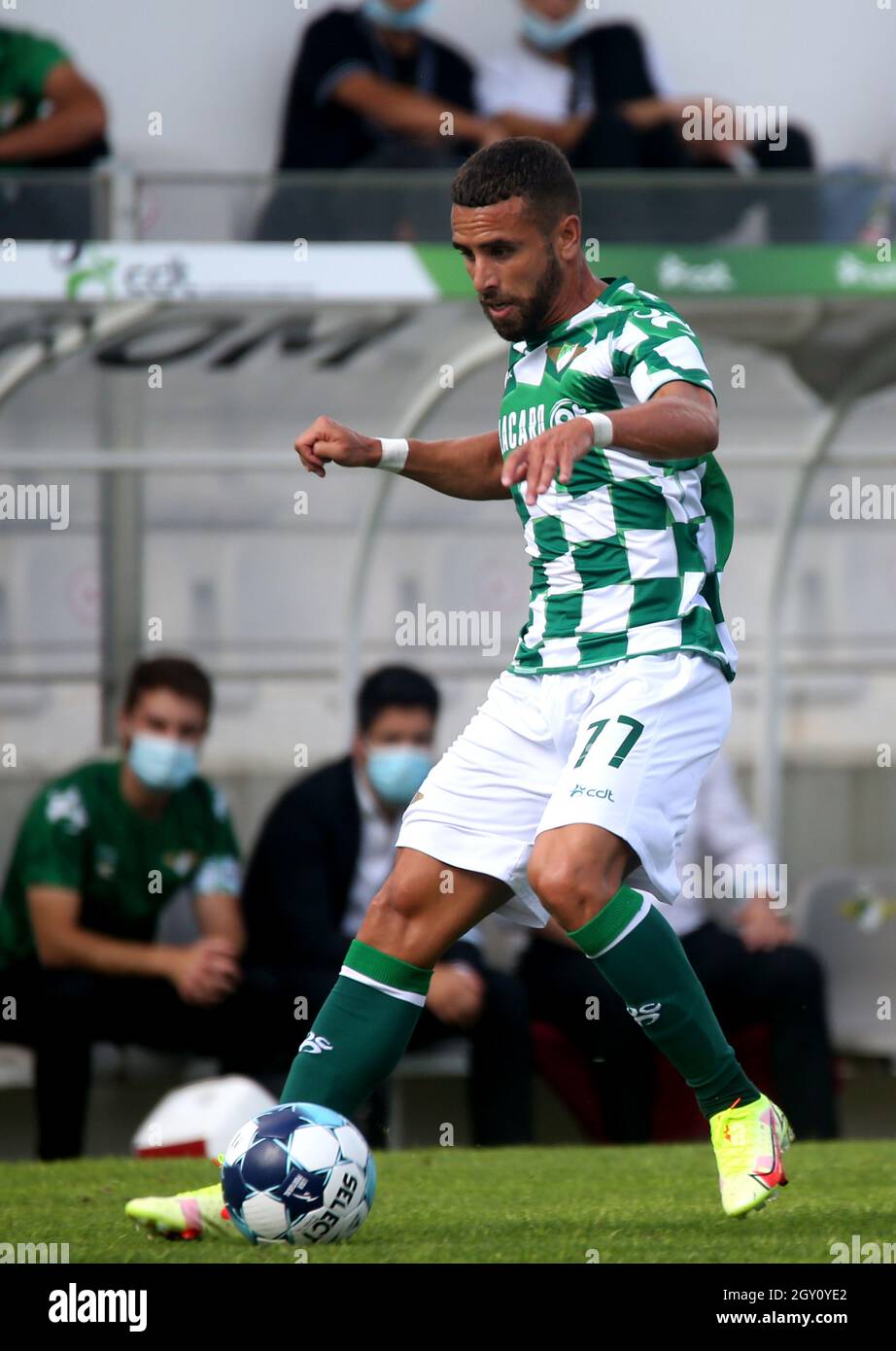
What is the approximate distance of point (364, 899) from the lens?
20.5 ft

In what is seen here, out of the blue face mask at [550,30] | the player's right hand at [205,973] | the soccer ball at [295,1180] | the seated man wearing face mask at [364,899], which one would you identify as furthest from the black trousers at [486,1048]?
the blue face mask at [550,30]

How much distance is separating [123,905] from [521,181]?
3.42 metres

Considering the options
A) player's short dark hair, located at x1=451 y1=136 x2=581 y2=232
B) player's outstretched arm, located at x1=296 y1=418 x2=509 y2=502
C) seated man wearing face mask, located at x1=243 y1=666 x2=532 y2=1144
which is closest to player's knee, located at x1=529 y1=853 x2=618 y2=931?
player's outstretched arm, located at x1=296 y1=418 x2=509 y2=502

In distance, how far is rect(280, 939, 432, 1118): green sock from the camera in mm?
3387

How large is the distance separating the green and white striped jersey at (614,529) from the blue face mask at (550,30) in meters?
4.88

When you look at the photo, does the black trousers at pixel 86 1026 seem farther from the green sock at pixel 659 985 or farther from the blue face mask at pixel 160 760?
the green sock at pixel 659 985

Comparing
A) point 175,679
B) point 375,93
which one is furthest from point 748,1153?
point 375,93

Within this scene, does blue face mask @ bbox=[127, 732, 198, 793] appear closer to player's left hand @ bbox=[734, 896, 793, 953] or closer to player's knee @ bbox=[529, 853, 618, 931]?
player's left hand @ bbox=[734, 896, 793, 953]

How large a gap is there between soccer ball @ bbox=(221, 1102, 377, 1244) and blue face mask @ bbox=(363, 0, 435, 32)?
5511 mm

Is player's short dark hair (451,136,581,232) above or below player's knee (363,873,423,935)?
above

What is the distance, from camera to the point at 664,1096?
6551mm

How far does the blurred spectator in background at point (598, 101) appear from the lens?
746cm
